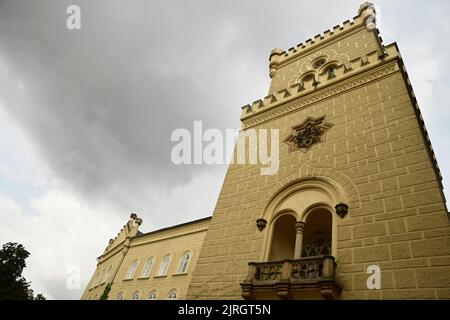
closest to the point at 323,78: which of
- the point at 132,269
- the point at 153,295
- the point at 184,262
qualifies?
the point at 184,262

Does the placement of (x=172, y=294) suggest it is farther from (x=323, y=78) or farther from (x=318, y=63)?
(x=318, y=63)

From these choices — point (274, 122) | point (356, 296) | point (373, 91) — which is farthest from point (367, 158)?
point (274, 122)

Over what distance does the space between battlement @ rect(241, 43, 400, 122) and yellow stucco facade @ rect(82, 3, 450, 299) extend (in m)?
0.04

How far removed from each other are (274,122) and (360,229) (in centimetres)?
513

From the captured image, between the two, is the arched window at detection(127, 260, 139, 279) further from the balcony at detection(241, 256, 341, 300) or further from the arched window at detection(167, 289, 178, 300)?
the balcony at detection(241, 256, 341, 300)

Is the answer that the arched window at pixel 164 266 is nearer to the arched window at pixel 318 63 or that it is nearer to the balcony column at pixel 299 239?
the balcony column at pixel 299 239

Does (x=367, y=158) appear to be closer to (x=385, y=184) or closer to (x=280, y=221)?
(x=385, y=184)

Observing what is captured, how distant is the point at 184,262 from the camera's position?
714 inches

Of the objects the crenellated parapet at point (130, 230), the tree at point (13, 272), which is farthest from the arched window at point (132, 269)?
the tree at point (13, 272)

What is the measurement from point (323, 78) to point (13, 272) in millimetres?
29685

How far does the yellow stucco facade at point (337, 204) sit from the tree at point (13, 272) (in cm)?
2531

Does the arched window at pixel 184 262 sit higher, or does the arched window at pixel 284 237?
the arched window at pixel 184 262

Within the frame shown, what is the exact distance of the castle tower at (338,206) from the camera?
4906mm
